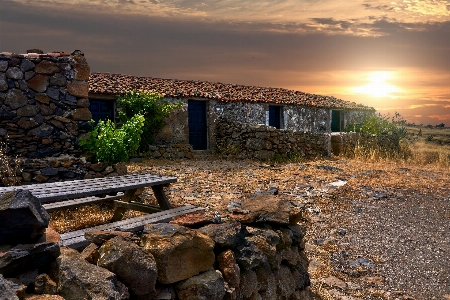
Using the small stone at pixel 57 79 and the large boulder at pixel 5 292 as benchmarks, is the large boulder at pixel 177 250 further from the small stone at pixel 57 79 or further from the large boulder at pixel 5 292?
the small stone at pixel 57 79

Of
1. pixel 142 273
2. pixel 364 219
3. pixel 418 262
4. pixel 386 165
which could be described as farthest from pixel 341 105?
pixel 142 273

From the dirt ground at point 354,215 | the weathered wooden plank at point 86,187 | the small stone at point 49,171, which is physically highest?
the weathered wooden plank at point 86,187

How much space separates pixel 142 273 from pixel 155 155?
38.7ft

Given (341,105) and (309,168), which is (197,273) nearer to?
(309,168)

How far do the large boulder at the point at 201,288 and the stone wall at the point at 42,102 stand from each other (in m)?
5.79

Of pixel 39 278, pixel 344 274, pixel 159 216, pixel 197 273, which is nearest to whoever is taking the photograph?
pixel 39 278

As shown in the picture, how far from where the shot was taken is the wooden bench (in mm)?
4051

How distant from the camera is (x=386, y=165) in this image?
559 inches

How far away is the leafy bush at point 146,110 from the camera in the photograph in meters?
15.1

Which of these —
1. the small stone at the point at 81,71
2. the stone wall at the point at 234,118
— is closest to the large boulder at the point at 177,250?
the small stone at the point at 81,71

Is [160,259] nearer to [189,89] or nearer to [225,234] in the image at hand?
[225,234]

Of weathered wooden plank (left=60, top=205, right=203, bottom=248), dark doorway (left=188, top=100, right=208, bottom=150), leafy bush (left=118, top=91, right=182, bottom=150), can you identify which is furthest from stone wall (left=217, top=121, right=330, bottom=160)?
weathered wooden plank (left=60, top=205, right=203, bottom=248)

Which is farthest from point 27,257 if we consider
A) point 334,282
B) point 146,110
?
point 146,110

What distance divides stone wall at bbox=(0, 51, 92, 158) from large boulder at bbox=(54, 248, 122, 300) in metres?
5.93
